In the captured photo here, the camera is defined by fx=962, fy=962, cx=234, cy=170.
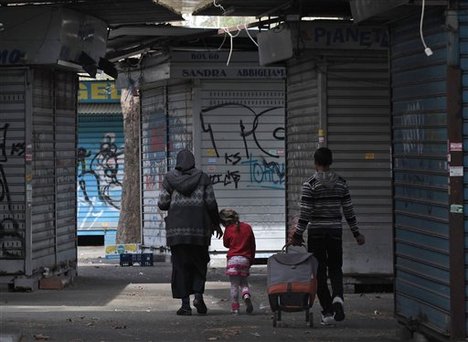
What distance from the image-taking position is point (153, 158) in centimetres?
1850

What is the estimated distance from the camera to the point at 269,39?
12906 mm

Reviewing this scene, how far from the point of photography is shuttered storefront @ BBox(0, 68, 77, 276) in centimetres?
1285

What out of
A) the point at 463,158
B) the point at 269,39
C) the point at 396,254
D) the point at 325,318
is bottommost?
the point at 325,318

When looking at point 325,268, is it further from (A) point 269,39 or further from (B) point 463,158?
(A) point 269,39

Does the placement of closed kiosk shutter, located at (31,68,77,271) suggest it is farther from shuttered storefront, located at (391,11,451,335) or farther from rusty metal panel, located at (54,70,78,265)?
shuttered storefront, located at (391,11,451,335)

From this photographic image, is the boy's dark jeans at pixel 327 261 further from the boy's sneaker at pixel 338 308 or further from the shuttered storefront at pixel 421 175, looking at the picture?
the shuttered storefront at pixel 421 175

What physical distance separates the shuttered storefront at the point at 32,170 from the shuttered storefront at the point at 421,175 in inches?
226

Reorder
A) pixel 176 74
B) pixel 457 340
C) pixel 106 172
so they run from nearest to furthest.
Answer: pixel 457 340
pixel 176 74
pixel 106 172

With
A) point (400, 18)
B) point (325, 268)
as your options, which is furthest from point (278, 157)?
point (400, 18)

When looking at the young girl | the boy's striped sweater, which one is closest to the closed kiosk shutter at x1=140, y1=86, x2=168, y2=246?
the young girl

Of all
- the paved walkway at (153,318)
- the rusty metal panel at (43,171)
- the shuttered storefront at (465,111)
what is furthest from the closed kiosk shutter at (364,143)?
the shuttered storefront at (465,111)

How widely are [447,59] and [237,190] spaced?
10.4 meters

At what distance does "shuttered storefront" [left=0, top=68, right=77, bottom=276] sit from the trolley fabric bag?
15.1 ft

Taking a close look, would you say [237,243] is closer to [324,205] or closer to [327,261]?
[327,261]
